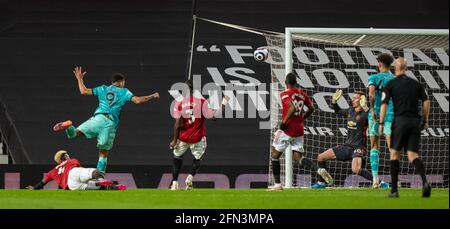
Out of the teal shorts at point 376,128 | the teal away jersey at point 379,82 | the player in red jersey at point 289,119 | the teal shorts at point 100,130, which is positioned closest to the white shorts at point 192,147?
the teal shorts at point 100,130

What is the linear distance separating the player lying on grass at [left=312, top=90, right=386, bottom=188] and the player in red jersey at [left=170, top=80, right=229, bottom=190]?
79.7 inches

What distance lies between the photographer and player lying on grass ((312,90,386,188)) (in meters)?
15.5

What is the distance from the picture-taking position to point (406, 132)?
1068cm

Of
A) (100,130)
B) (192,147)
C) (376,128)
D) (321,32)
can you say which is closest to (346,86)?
(321,32)

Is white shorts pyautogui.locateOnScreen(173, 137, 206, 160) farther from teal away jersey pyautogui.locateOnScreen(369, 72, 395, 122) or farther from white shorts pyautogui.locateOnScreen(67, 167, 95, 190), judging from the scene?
teal away jersey pyautogui.locateOnScreen(369, 72, 395, 122)

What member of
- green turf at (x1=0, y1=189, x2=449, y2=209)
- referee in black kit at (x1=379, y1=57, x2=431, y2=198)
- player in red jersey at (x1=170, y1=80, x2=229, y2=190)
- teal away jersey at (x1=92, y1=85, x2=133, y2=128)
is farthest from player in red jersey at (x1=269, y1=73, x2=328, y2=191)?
teal away jersey at (x1=92, y1=85, x2=133, y2=128)

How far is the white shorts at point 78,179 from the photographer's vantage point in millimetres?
14195

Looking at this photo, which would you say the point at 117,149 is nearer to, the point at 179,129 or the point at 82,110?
the point at 82,110

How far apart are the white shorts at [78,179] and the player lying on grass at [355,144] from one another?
12.2 feet

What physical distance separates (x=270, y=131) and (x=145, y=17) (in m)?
3.26

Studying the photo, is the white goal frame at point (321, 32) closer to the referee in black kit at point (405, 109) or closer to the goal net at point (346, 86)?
the goal net at point (346, 86)
